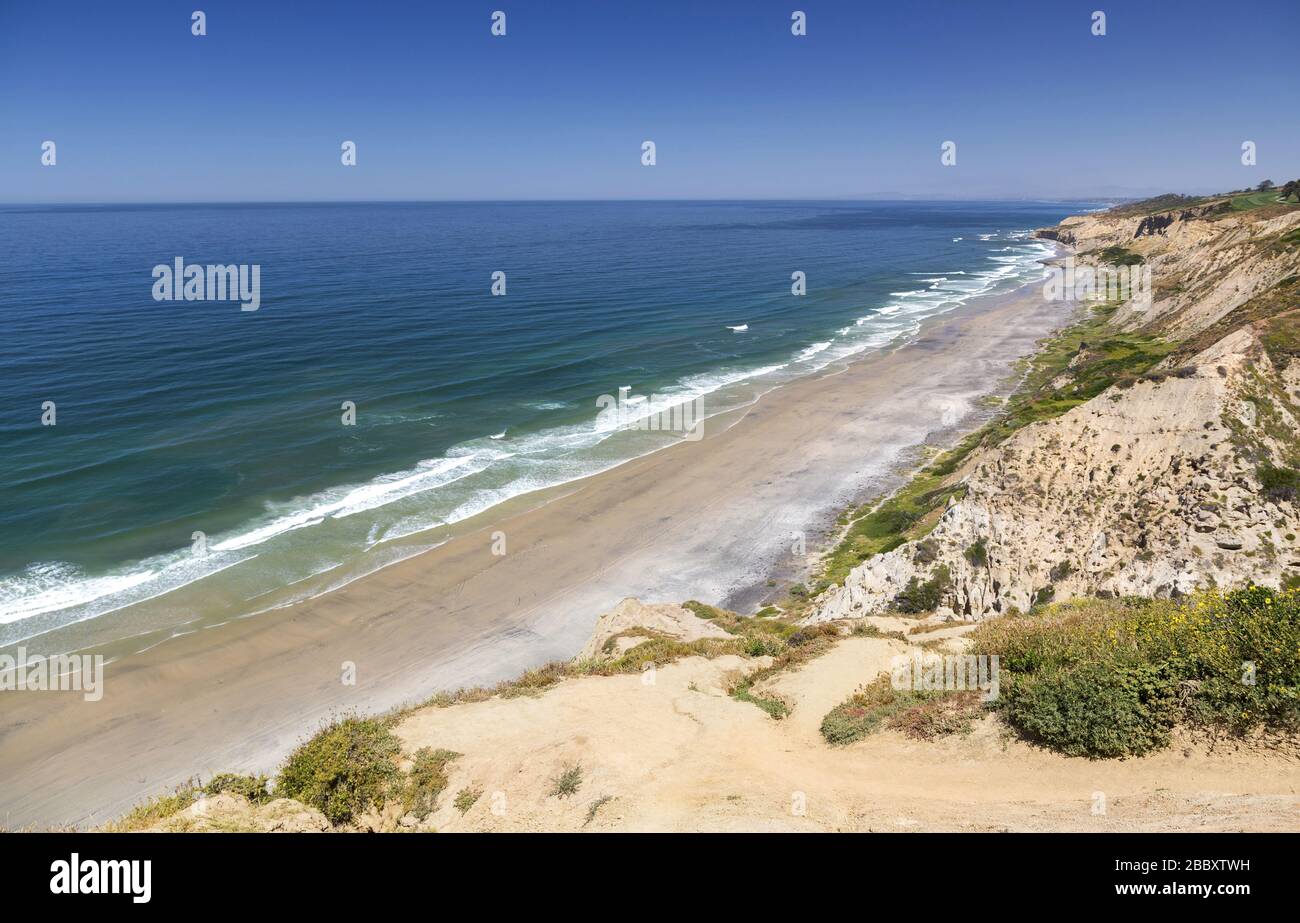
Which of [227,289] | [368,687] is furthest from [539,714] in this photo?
[227,289]

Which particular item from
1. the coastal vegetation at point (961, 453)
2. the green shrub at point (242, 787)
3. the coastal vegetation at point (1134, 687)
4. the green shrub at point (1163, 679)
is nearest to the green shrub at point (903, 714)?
the coastal vegetation at point (1134, 687)

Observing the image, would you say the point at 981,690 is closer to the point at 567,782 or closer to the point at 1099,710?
the point at 1099,710

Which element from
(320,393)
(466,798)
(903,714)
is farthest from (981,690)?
(320,393)

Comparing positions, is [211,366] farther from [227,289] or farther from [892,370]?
[892,370]

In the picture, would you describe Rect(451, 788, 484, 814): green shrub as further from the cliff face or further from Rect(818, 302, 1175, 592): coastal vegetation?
Rect(818, 302, 1175, 592): coastal vegetation

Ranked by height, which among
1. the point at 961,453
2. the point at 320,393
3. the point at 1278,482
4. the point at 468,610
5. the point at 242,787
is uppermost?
the point at 320,393

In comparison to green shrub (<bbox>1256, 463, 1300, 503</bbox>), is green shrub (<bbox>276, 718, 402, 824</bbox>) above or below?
below

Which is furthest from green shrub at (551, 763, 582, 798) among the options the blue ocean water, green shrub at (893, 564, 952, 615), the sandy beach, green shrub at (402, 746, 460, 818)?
the blue ocean water
